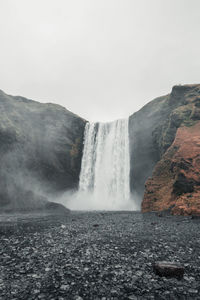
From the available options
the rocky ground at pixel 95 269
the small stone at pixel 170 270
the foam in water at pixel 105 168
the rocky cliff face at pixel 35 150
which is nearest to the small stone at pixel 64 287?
the rocky ground at pixel 95 269

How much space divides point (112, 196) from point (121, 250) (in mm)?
40949

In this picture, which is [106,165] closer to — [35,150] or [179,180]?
[35,150]

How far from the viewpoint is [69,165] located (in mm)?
53438

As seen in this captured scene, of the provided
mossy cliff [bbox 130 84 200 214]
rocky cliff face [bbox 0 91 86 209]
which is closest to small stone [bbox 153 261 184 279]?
mossy cliff [bbox 130 84 200 214]

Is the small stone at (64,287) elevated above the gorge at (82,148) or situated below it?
below

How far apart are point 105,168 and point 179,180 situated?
1218 inches

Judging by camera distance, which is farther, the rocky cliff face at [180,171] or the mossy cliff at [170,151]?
the mossy cliff at [170,151]

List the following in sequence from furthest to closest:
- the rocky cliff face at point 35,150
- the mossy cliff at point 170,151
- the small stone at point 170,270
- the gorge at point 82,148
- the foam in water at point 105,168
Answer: the foam in water at point 105,168, the rocky cliff face at point 35,150, the gorge at point 82,148, the mossy cliff at point 170,151, the small stone at point 170,270

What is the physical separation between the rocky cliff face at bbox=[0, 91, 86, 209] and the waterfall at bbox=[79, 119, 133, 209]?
10.3ft

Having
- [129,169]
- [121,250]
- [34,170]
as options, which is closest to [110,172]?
[129,169]

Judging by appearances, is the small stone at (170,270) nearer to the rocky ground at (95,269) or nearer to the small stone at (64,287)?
the rocky ground at (95,269)

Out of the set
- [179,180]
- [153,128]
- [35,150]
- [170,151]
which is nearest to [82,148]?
[35,150]

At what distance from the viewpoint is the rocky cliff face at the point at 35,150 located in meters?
38.2

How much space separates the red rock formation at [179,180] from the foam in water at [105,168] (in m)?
21.4
